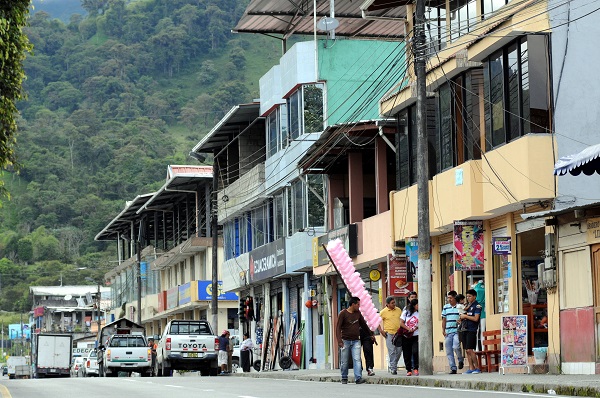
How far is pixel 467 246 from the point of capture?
28.3 meters

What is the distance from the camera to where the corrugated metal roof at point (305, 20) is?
145 feet

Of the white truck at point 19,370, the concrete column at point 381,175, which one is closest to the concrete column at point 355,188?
the concrete column at point 381,175

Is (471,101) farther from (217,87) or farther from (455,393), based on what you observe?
(217,87)

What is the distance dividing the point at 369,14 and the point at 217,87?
154760 mm

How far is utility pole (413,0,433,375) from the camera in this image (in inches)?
1024

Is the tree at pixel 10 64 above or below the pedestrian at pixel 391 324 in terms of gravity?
above

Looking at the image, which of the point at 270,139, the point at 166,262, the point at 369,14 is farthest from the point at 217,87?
the point at 369,14

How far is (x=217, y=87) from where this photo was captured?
7451 inches

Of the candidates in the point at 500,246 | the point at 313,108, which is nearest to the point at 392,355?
the point at 500,246

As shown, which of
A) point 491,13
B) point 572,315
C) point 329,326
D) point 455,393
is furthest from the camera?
point 329,326

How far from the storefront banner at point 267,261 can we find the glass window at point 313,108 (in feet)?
16.5

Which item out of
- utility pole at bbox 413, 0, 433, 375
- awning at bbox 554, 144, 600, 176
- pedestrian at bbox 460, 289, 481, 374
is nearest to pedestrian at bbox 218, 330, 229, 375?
utility pole at bbox 413, 0, 433, 375

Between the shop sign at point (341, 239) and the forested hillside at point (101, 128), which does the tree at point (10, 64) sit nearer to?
the shop sign at point (341, 239)

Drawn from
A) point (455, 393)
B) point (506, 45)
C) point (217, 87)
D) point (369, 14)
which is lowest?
point (455, 393)
